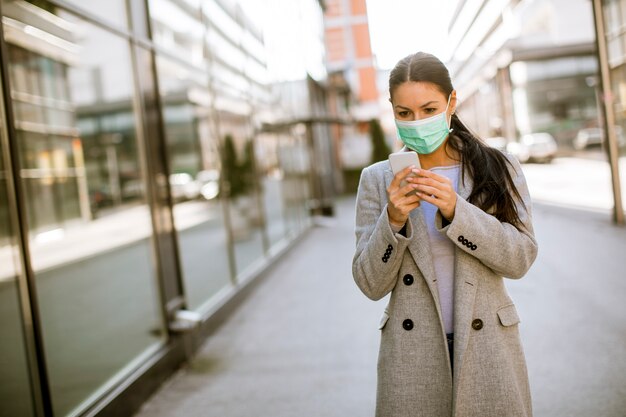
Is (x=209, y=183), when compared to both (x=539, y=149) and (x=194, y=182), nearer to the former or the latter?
(x=194, y=182)

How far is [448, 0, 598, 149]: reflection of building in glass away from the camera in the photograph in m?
41.8

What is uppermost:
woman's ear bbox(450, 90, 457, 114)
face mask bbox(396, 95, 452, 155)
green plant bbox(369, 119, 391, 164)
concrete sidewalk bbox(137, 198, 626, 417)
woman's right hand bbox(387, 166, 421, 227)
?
green plant bbox(369, 119, 391, 164)

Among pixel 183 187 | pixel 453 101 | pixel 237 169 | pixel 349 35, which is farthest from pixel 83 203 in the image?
pixel 349 35

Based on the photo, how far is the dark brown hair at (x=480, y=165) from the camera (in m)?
2.05

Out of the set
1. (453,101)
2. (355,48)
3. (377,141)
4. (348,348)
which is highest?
(355,48)

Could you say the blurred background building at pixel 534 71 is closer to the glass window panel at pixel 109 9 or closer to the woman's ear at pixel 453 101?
the glass window panel at pixel 109 9

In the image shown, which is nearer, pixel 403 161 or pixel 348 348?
pixel 403 161

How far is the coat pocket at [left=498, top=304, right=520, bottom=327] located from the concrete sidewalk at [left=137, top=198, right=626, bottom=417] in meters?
2.05

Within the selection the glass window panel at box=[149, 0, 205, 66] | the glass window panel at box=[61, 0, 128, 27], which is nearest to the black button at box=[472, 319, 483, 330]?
the glass window panel at box=[61, 0, 128, 27]

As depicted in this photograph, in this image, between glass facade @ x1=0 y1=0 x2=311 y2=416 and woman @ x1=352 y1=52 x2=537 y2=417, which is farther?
glass facade @ x1=0 y1=0 x2=311 y2=416

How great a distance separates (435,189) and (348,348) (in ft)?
12.6

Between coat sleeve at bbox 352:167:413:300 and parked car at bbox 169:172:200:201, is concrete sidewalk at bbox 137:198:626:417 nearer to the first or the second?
parked car at bbox 169:172:200:201

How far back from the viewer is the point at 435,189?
188cm

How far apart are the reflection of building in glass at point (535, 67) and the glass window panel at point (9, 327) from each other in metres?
41.3
